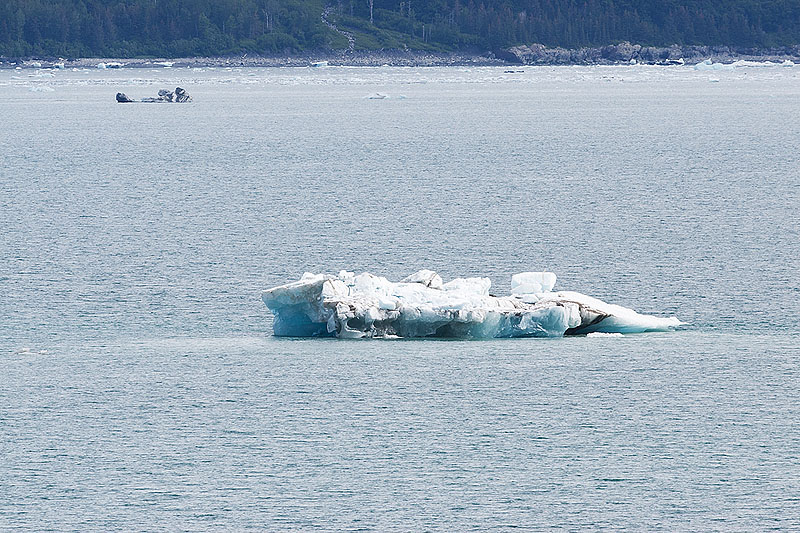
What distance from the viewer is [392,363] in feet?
62.1

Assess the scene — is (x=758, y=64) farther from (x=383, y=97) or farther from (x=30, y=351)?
(x=30, y=351)

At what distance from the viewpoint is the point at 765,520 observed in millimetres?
13398

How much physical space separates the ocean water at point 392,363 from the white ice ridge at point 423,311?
330 mm

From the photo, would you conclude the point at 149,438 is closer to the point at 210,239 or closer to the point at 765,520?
the point at 765,520

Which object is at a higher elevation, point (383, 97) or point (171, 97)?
point (171, 97)

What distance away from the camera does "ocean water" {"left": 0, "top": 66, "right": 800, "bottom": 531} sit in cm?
1416

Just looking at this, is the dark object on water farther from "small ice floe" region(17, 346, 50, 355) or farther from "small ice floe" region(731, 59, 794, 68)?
"small ice floe" region(731, 59, 794, 68)

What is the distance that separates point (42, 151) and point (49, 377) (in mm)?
43407

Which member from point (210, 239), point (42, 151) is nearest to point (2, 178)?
point (42, 151)

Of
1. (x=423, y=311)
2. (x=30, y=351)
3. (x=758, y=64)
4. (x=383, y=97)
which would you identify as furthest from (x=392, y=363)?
(x=758, y=64)

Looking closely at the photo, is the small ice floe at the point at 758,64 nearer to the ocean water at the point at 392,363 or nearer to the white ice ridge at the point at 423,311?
the ocean water at the point at 392,363

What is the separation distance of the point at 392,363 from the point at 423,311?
43.7 inches

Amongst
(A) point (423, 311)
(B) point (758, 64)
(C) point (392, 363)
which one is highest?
(B) point (758, 64)

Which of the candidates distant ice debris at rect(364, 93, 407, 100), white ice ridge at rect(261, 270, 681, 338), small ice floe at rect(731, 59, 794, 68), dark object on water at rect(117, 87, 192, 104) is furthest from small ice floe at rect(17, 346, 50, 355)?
small ice floe at rect(731, 59, 794, 68)
